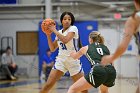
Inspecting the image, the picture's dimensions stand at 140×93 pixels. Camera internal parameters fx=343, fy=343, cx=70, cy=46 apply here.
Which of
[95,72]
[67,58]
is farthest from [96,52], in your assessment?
[67,58]

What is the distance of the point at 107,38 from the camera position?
17.0 m

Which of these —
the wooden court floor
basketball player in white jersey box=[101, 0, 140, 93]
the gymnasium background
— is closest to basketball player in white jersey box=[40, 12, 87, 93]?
basketball player in white jersey box=[101, 0, 140, 93]

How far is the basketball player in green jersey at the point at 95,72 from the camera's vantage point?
17.1 feet

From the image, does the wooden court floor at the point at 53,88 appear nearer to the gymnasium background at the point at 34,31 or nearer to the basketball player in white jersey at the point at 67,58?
the gymnasium background at the point at 34,31

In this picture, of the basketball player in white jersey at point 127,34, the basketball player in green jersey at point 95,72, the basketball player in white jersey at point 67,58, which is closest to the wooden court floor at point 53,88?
the basketball player in white jersey at point 67,58

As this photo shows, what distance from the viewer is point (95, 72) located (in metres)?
5.28

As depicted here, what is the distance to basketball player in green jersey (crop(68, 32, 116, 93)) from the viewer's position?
5.21 m

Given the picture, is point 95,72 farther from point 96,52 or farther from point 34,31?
point 34,31

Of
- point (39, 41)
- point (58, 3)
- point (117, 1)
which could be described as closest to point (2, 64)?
point (39, 41)

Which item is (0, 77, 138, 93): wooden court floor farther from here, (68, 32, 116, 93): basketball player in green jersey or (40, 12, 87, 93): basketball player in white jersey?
(68, 32, 116, 93): basketball player in green jersey

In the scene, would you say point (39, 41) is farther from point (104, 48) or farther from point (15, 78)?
point (104, 48)

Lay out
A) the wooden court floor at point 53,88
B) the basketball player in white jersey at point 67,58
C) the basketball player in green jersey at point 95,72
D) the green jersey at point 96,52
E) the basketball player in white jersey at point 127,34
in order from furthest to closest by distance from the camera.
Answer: the wooden court floor at point 53,88 < the basketball player in white jersey at point 67,58 < the green jersey at point 96,52 < the basketball player in green jersey at point 95,72 < the basketball player in white jersey at point 127,34

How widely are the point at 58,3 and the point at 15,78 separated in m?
4.31

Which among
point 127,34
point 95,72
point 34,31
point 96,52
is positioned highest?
point 127,34
